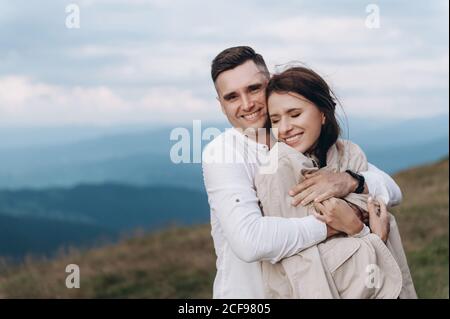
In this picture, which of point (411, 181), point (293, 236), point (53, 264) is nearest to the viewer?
point (293, 236)

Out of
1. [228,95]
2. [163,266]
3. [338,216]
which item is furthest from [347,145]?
[163,266]

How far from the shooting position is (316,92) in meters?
3.95

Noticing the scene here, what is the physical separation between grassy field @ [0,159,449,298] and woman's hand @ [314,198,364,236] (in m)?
8.05

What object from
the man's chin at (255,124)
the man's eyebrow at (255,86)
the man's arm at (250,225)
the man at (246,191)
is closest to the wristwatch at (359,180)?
the man at (246,191)

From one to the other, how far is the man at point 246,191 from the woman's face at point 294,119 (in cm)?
10

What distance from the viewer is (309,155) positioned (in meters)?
4.01

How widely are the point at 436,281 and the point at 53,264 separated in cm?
814

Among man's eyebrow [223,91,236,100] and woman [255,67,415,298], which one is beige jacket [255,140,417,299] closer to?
woman [255,67,415,298]

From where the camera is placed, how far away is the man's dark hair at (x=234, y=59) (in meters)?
3.93

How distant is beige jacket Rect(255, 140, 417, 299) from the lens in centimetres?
371

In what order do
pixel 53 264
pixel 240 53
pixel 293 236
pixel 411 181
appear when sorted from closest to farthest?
pixel 293 236 < pixel 240 53 < pixel 53 264 < pixel 411 181

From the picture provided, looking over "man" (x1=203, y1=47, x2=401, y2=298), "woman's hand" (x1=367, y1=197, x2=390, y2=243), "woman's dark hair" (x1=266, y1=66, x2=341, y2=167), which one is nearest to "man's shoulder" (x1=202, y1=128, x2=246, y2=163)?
"man" (x1=203, y1=47, x2=401, y2=298)
